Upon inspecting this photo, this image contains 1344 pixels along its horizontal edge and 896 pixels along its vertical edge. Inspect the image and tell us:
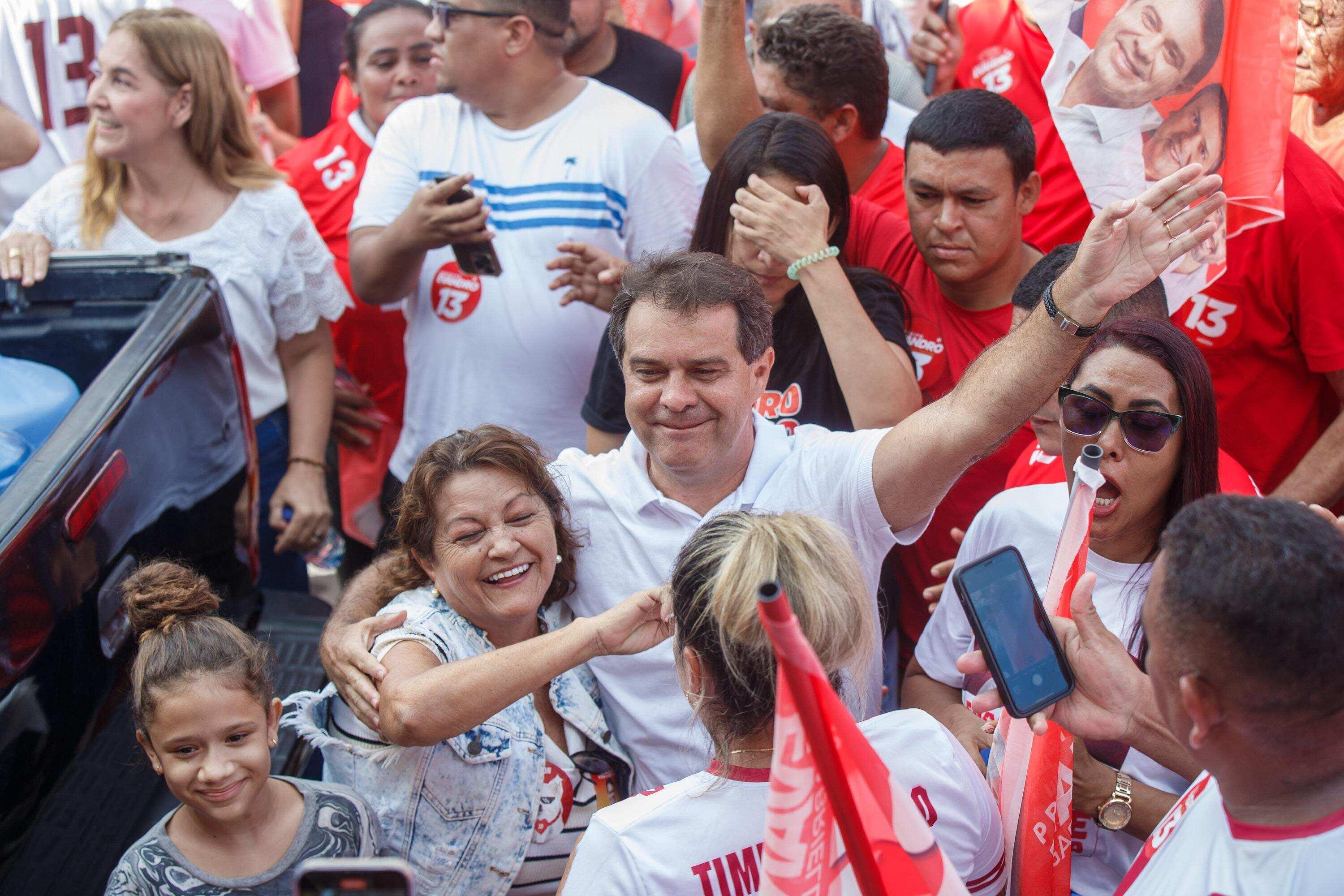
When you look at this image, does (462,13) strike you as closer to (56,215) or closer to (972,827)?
(56,215)

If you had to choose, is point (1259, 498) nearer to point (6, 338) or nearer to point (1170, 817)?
point (1170, 817)

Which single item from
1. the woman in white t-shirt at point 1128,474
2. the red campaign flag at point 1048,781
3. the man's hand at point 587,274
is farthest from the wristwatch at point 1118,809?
the man's hand at point 587,274

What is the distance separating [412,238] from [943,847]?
230cm

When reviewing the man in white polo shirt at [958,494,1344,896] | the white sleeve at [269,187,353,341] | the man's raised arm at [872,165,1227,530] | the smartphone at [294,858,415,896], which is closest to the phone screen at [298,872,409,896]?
the smartphone at [294,858,415,896]

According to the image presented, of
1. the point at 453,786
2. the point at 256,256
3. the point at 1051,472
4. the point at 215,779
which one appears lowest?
the point at 453,786

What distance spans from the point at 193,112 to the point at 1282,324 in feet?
10.6

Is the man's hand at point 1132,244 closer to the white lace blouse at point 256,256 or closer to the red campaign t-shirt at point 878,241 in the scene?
the red campaign t-shirt at point 878,241

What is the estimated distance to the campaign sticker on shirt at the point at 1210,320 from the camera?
3.13m

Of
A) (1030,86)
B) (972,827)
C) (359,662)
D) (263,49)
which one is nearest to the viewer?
(972,827)

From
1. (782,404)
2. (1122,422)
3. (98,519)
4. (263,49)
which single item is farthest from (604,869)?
(263,49)

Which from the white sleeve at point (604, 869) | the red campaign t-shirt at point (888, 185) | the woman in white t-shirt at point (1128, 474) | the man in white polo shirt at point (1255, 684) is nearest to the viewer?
the man in white polo shirt at point (1255, 684)

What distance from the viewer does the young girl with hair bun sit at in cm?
208

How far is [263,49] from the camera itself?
4.94 m

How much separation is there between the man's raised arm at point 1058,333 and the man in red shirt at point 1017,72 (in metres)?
1.56
